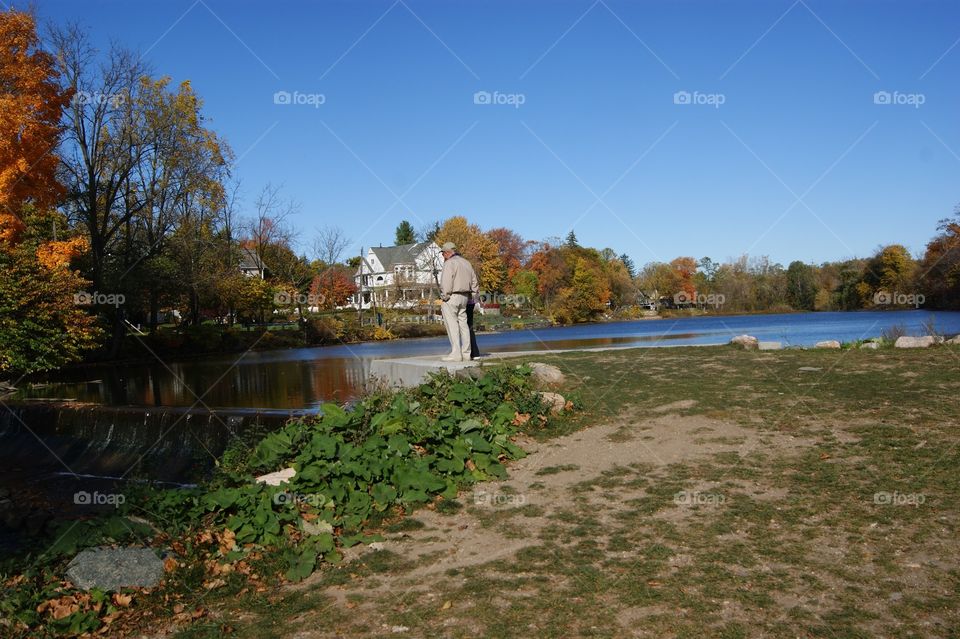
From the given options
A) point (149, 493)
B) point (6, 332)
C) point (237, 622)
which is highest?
point (6, 332)

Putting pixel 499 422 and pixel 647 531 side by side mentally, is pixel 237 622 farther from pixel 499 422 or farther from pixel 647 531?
pixel 499 422

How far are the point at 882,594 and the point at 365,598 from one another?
11.4 ft

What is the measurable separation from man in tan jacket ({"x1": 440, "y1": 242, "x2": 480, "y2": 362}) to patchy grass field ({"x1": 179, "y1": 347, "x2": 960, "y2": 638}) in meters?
4.08

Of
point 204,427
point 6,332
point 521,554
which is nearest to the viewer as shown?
point 521,554

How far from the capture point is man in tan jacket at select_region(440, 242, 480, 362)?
1291cm

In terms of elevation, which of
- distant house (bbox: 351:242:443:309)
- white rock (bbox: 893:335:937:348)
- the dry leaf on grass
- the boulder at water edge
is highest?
distant house (bbox: 351:242:443:309)

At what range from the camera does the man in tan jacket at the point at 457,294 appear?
1291 cm

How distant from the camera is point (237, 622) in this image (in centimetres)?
477

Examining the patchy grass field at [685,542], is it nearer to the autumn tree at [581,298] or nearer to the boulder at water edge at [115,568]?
the boulder at water edge at [115,568]

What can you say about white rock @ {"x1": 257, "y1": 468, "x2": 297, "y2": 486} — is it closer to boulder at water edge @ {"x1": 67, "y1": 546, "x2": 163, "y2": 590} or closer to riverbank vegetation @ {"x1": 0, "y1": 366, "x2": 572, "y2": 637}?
→ riverbank vegetation @ {"x1": 0, "y1": 366, "x2": 572, "y2": 637}

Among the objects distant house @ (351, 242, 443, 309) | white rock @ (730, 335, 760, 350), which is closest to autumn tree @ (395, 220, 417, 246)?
distant house @ (351, 242, 443, 309)

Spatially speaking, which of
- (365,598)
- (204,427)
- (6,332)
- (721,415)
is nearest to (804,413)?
(721,415)

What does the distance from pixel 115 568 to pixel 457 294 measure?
8374 mm

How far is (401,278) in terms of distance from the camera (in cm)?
6369
